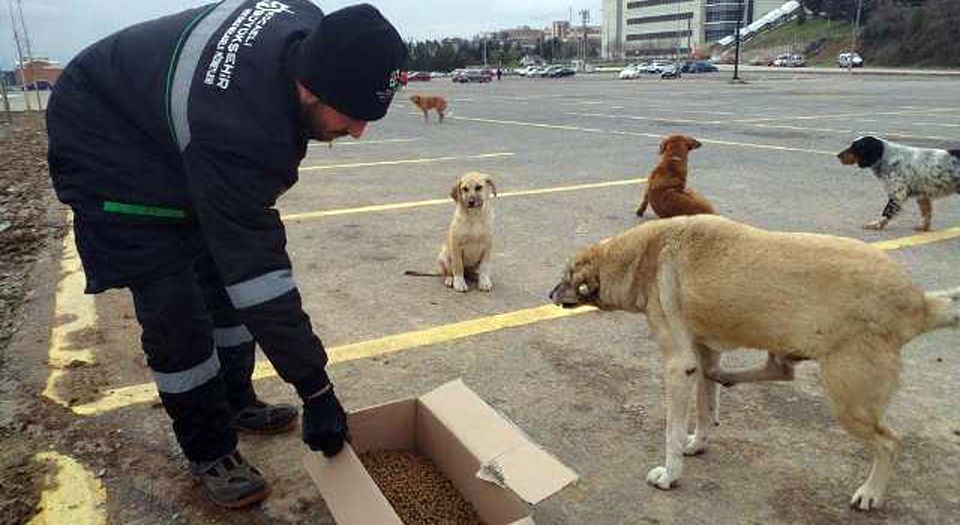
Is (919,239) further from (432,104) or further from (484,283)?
(432,104)

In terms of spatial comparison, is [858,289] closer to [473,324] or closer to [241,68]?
[241,68]

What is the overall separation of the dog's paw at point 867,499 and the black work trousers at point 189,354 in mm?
2471

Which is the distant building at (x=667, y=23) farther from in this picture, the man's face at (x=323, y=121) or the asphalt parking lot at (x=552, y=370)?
the man's face at (x=323, y=121)

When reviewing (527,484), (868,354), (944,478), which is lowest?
(944,478)

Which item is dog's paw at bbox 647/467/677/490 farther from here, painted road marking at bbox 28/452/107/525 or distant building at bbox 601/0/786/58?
distant building at bbox 601/0/786/58

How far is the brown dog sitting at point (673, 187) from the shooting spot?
21.3ft

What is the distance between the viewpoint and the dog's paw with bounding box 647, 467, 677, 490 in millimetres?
2867

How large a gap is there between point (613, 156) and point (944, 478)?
9338mm

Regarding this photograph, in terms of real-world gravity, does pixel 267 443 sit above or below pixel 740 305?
below

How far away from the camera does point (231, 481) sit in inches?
110

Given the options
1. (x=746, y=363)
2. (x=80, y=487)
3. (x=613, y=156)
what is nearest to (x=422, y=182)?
(x=613, y=156)

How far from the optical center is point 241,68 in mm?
2193

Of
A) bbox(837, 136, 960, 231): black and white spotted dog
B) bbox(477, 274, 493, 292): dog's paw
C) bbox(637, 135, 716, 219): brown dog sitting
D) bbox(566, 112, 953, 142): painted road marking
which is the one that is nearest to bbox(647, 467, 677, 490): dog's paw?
bbox(477, 274, 493, 292): dog's paw

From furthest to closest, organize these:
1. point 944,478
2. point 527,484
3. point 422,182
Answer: point 422,182 < point 944,478 < point 527,484
